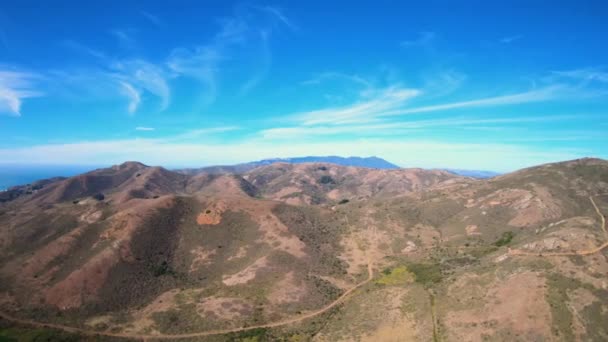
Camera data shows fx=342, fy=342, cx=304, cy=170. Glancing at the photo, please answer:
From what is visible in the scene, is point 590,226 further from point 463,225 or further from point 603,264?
point 463,225

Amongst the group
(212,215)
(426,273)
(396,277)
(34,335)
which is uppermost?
(212,215)

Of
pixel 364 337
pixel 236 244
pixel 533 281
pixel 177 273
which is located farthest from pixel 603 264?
pixel 177 273

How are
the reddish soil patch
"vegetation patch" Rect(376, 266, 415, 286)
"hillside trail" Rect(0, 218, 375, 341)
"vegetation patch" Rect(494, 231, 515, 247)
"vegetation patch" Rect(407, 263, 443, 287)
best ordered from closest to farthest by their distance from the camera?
"hillside trail" Rect(0, 218, 375, 341) < "vegetation patch" Rect(407, 263, 443, 287) < "vegetation patch" Rect(376, 266, 415, 286) < "vegetation patch" Rect(494, 231, 515, 247) < the reddish soil patch

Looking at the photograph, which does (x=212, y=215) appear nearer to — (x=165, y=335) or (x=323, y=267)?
(x=323, y=267)

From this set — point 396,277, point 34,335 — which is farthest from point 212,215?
point 396,277

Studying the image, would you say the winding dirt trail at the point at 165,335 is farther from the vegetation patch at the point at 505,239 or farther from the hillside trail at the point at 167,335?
the vegetation patch at the point at 505,239

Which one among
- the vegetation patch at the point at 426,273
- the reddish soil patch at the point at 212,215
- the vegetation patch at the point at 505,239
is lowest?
the vegetation patch at the point at 426,273

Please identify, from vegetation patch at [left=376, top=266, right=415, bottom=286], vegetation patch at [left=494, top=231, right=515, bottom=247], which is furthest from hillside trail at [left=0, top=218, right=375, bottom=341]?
vegetation patch at [left=494, top=231, right=515, bottom=247]

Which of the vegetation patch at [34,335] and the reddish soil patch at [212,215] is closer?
the vegetation patch at [34,335]

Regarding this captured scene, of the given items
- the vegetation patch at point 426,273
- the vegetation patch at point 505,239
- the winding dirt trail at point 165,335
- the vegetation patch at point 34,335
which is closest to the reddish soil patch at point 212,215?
the winding dirt trail at point 165,335

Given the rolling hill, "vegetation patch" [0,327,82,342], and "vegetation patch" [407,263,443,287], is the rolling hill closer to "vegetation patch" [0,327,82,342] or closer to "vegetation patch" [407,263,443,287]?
"vegetation patch" [0,327,82,342]

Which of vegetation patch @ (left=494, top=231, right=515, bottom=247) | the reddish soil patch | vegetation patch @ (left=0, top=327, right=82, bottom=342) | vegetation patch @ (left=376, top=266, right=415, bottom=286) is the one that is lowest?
vegetation patch @ (left=0, top=327, right=82, bottom=342)
